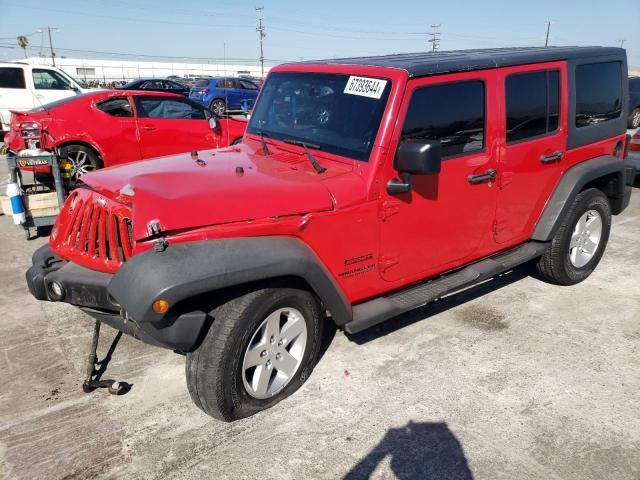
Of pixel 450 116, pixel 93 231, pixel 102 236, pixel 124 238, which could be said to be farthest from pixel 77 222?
pixel 450 116

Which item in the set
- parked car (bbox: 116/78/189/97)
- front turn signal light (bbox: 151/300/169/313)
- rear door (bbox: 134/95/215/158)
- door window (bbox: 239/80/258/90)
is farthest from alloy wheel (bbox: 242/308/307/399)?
door window (bbox: 239/80/258/90)

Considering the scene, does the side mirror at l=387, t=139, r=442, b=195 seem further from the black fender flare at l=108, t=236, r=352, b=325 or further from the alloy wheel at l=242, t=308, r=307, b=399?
the alloy wheel at l=242, t=308, r=307, b=399

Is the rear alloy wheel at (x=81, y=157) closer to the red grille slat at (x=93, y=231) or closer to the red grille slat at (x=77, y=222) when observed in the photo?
the red grille slat at (x=77, y=222)

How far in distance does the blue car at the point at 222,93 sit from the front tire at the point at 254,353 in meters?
18.2

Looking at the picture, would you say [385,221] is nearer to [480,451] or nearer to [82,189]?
A: [480,451]

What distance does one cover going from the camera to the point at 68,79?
14.1 metres

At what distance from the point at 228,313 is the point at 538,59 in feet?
10.0

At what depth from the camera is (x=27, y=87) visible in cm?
1366

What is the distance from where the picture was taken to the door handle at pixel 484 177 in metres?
3.56

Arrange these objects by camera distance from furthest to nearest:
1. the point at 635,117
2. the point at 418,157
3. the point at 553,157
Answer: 1. the point at 635,117
2. the point at 553,157
3. the point at 418,157

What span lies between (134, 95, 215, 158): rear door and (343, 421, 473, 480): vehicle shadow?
6883 mm

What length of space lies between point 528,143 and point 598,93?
116 cm

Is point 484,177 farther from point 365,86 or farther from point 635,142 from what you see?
point 635,142

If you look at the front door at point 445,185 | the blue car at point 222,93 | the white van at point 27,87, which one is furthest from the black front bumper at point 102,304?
the blue car at point 222,93
